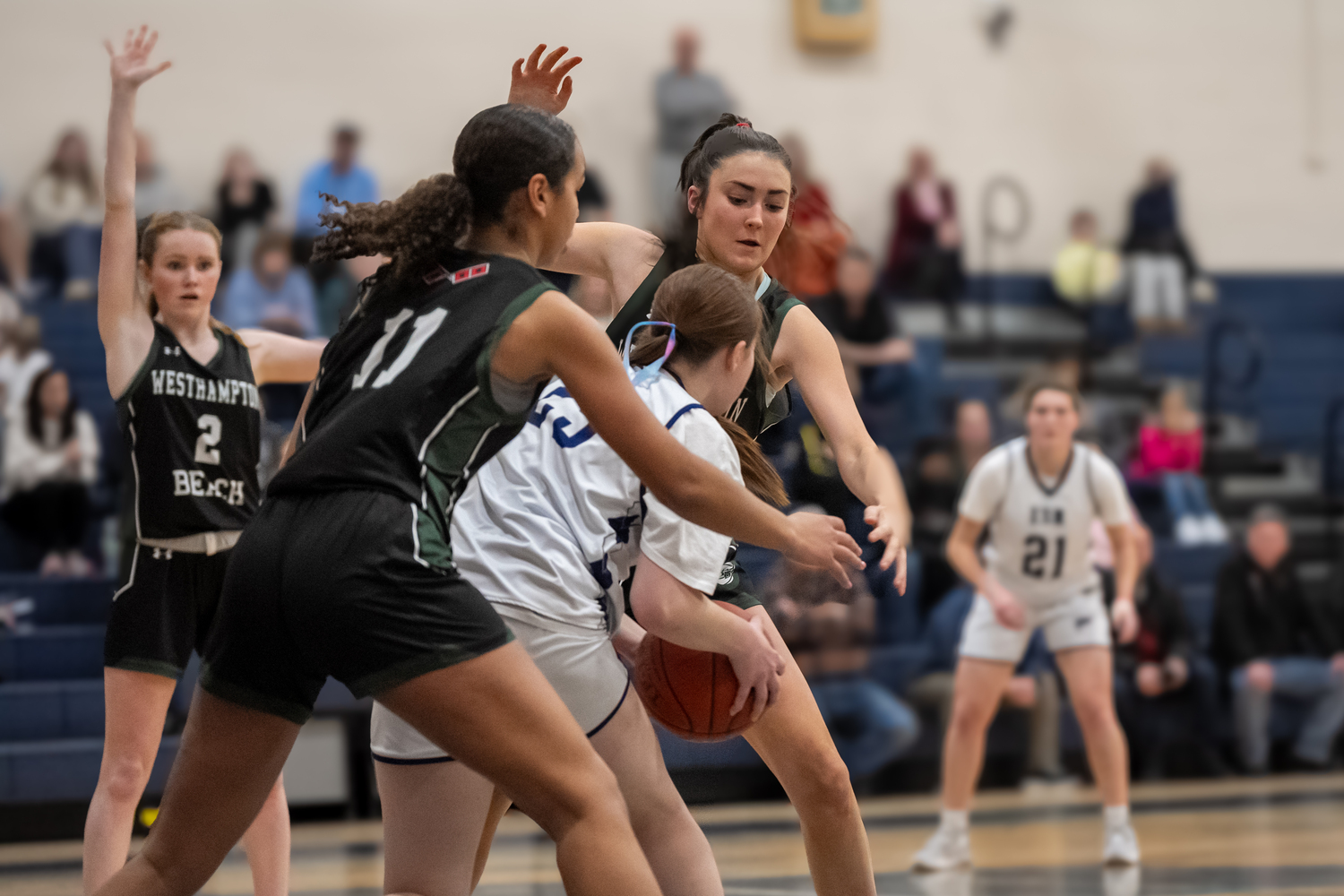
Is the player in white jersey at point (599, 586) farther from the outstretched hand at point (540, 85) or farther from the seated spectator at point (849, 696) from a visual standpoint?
the seated spectator at point (849, 696)

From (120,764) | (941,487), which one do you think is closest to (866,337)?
(941,487)

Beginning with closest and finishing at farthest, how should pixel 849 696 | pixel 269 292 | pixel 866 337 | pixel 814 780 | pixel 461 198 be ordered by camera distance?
pixel 461 198
pixel 814 780
pixel 849 696
pixel 269 292
pixel 866 337

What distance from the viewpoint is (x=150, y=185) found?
35.8ft

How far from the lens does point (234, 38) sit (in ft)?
39.6

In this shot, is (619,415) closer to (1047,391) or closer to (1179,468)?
(1047,391)

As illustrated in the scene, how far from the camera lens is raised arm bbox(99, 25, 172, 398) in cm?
361

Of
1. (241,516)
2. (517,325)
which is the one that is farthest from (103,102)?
(517,325)

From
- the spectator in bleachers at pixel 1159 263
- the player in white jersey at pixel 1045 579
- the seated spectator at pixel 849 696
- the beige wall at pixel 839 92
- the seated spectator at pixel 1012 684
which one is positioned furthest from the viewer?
the spectator in bleachers at pixel 1159 263

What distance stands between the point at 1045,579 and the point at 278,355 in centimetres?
366

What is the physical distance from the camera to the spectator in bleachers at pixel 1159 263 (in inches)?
517

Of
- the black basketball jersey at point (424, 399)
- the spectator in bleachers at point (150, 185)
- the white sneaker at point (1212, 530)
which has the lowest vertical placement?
the white sneaker at point (1212, 530)

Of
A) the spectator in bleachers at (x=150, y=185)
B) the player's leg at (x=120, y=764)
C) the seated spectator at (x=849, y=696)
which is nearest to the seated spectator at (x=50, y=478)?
the spectator in bleachers at (x=150, y=185)

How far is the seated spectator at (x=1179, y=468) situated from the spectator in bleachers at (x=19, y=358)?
7143 millimetres

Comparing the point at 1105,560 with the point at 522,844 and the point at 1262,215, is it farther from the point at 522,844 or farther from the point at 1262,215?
the point at 1262,215
